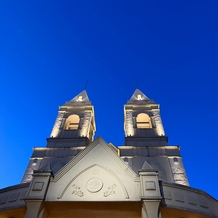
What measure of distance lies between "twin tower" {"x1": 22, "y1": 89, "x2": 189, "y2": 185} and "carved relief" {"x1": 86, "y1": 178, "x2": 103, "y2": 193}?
26.1 ft

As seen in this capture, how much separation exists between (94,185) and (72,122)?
20011mm

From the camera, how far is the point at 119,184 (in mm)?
13812

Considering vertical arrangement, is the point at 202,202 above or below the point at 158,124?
below

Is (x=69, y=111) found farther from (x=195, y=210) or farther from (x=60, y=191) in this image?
(x=195, y=210)

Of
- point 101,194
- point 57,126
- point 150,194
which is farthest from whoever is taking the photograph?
point 57,126

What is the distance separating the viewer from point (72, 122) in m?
33.1

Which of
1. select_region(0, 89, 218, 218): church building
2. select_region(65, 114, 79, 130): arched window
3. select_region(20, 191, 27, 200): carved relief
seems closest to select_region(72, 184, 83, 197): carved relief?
select_region(0, 89, 218, 218): church building

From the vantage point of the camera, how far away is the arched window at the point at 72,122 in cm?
3212

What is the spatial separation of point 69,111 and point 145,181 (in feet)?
72.5

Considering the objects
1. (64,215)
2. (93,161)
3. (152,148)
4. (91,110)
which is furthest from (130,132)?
(64,215)

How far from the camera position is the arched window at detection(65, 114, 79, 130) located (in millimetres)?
32125

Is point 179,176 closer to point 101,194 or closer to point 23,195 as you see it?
point 101,194

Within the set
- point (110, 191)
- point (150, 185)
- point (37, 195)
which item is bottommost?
point (37, 195)

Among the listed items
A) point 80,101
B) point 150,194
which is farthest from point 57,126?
point 150,194
